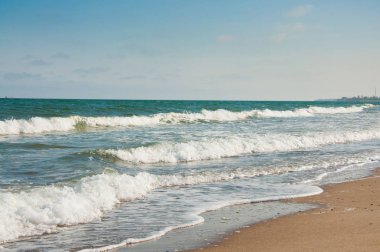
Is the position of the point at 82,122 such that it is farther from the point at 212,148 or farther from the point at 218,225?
the point at 218,225

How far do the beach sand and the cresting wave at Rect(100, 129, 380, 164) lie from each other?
21.9 feet

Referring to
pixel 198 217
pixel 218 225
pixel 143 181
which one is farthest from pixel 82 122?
pixel 218 225

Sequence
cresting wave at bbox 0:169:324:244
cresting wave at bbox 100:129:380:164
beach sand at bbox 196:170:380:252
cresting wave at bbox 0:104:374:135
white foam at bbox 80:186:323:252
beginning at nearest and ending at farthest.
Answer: beach sand at bbox 196:170:380:252 → white foam at bbox 80:186:323:252 → cresting wave at bbox 0:169:324:244 → cresting wave at bbox 100:129:380:164 → cresting wave at bbox 0:104:374:135

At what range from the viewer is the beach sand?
6211 mm

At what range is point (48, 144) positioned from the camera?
18.1m

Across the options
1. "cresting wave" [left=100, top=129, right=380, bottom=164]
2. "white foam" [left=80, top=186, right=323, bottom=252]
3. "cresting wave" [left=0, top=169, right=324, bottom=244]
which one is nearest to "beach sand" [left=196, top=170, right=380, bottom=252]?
"white foam" [left=80, top=186, right=323, bottom=252]

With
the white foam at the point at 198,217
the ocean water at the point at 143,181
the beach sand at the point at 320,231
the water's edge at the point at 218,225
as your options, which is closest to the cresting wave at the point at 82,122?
the ocean water at the point at 143,181

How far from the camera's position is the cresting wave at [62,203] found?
7.06 meters

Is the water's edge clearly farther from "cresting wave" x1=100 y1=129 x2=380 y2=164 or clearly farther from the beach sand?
"cresting wave" x1=100 y1=129 x2=380 y2=164

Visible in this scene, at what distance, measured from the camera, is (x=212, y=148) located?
17.2 metres

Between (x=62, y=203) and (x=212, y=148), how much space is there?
9.75 metres

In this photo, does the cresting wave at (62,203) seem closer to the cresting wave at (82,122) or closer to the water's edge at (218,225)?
the water's edge at (218,225)

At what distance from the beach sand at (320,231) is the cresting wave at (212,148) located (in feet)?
21.9

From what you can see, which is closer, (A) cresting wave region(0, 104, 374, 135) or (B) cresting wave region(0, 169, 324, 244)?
(B) cresting wave region(0, 169, 324, 244)
